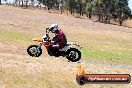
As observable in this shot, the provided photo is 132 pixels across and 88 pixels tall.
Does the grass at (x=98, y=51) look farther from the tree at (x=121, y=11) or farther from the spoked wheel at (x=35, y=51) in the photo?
the tree at (x=121, y=11)

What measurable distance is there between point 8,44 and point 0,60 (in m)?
17.3

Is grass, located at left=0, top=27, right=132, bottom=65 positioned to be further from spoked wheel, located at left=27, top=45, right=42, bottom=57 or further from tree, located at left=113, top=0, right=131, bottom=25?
tree, located at left=113, top=0, right=131, bottom=25

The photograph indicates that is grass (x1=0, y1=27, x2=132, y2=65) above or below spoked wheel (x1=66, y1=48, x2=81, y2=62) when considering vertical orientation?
below

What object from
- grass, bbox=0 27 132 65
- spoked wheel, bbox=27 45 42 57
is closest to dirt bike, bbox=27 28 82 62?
spoked wheel, bbox=27 45 42 57

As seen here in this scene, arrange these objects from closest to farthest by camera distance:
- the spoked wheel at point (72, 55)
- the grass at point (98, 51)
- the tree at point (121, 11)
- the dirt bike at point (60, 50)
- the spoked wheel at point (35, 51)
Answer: the dirt bike at point (60, 50) < the spoked wheel at point (72, 55) < the spoked wheel at point (35, 51) < the grass at point (98, 51) < the tree at point (121, 11)

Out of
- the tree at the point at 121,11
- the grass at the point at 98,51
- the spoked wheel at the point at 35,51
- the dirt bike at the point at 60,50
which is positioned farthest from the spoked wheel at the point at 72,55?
the tree at the point at 121,11

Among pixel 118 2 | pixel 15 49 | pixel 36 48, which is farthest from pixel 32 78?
pixel 118 2

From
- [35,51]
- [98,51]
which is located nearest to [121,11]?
[98,51]

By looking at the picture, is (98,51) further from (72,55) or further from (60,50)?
(60,50)

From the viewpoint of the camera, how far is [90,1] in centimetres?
16175

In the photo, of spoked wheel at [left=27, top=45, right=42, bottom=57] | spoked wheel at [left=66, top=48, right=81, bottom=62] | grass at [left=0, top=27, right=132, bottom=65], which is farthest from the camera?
grass at [left=0, top=27, right=132, bottom=65]

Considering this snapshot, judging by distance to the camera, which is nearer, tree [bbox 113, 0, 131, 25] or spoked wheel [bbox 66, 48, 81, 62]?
spoked wheel [bbox 66, 48, 81, 62]

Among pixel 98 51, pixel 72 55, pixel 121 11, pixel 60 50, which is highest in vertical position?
pixel 121 11

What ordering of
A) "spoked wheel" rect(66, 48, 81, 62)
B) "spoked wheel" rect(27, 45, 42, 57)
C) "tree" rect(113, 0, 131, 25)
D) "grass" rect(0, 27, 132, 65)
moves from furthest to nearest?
"tree" rect(113, 0, 131, 25)
"grass" rect(0, 27, 132, 65)
"spoked wheel" rect(27, 45, 42, 57)
"spoked wheel" rect(66, 48, 81, 62)
